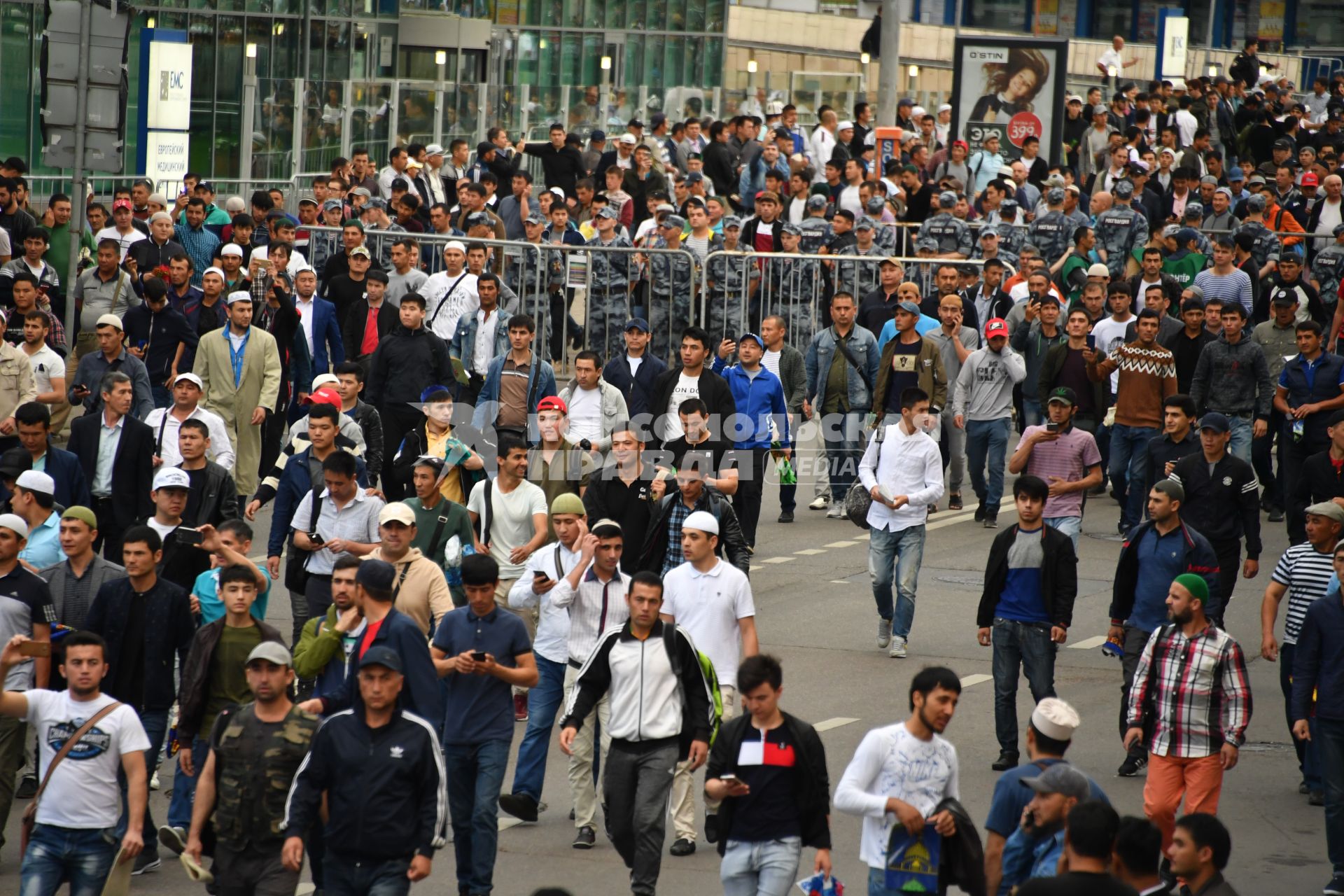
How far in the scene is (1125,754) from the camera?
1111 cm

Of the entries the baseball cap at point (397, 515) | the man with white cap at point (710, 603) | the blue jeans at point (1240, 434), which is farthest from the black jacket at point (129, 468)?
the blue jeans at point (1240, 434)

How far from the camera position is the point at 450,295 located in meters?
17.8

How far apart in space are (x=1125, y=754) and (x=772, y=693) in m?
4.16

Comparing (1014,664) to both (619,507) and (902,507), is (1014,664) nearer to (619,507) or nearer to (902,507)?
(902,507)

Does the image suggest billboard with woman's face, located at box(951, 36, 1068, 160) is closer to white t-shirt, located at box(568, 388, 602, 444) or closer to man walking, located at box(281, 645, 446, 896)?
white t-shirt, located at box(568, 388, 602, 444)

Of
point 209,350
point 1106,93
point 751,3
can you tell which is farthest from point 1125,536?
point 751,3

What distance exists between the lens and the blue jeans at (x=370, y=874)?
748cm

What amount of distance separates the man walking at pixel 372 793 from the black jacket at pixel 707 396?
6618 millimetres

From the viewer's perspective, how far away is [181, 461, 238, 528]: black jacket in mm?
11383

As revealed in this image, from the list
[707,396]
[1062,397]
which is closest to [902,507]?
[1062,397]

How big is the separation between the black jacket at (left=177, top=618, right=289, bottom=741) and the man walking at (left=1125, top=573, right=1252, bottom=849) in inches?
165

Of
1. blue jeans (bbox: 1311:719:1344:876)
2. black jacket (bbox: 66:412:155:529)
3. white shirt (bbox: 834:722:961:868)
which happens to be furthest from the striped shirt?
black jacket (bbox: 66:412:155:529)

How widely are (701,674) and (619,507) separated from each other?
3451 millimetres

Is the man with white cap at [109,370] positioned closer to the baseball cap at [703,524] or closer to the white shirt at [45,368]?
the white shirt at [45,368]
